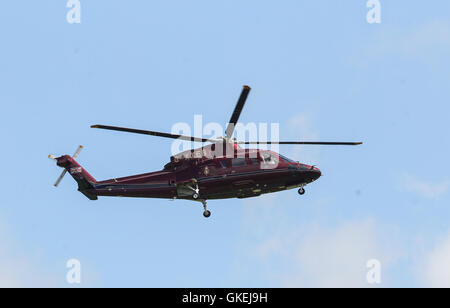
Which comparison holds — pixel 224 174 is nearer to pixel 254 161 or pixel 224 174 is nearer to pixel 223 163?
pixel 223 163

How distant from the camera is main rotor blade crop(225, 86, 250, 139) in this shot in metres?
46.8

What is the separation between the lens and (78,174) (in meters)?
56.4

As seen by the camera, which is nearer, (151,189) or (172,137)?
(172,137)

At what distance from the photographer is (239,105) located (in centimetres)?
4812

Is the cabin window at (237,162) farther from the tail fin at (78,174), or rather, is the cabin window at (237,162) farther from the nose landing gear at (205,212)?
the tail fin at (78,174)

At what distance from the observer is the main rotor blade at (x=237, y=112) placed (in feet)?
154

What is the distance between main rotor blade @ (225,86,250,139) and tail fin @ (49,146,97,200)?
35.5ft

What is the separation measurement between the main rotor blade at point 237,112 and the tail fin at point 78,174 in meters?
10.8

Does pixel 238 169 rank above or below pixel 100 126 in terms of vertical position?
below
